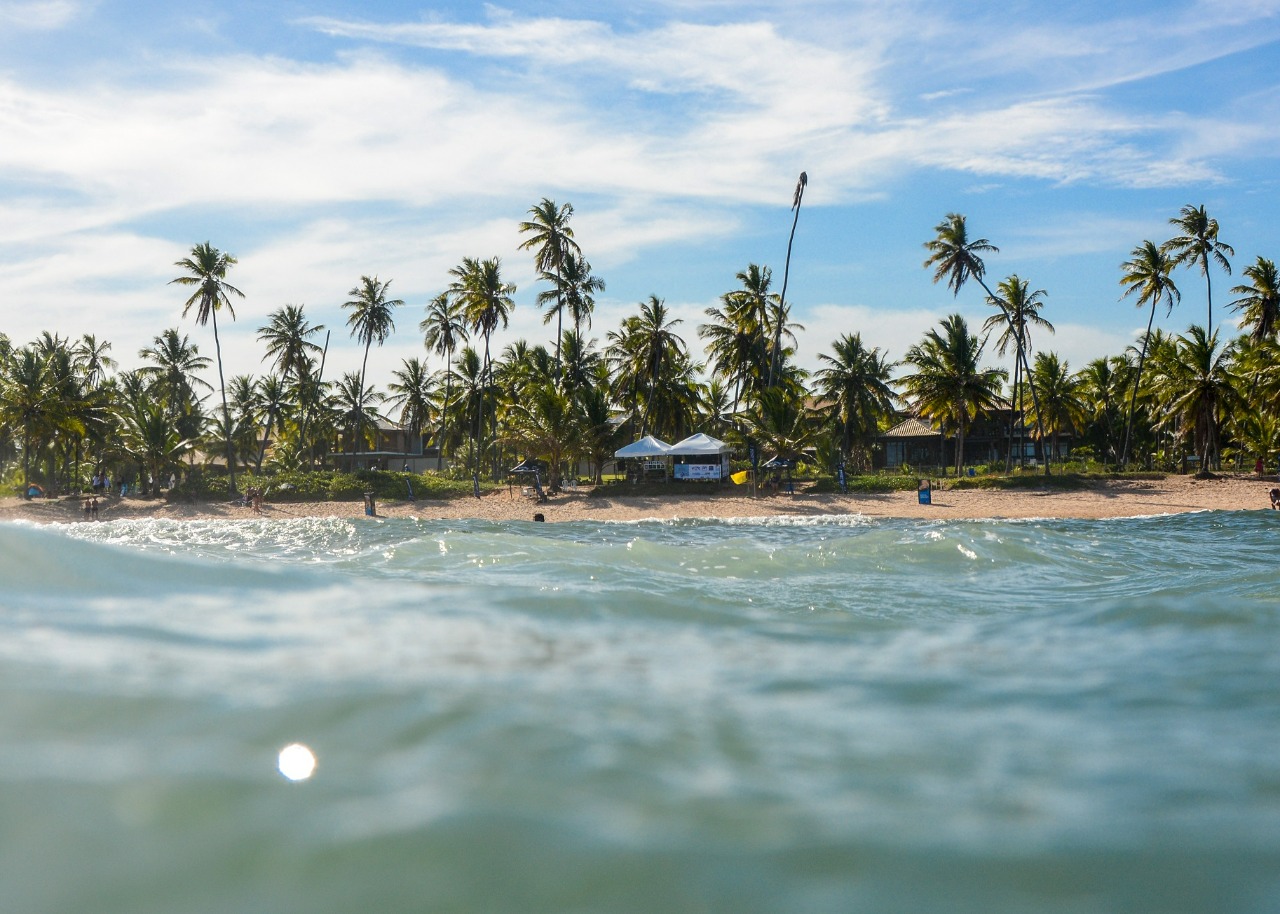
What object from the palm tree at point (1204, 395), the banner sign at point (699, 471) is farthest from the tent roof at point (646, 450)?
the palm tree at point (1204, 395)

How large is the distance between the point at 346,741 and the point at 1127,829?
276 centimetres

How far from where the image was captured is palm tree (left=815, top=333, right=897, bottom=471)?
57.3 metres

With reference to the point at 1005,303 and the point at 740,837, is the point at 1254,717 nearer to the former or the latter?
the point at 740,837

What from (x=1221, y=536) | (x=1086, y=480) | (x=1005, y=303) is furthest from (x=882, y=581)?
(x=1005, y=303)

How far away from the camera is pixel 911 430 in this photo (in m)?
64.9

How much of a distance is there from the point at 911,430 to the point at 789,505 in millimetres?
31846

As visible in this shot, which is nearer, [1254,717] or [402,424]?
[1254,717]

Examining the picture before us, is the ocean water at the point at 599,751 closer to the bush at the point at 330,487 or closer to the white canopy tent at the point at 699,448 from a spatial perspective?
the white canopy tent at the point at 699,448

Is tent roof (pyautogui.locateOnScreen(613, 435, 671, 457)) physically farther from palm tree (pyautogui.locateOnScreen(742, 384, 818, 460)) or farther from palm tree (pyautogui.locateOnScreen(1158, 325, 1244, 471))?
palm tree (pyautogui.locateOnScreen(1158, 325, 1244, 471))

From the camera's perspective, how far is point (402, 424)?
74.2 metres

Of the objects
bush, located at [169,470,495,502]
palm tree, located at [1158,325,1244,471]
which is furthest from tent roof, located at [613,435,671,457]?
palm tree, located at [1158,325,1244,471]

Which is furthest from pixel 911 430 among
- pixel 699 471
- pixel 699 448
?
pixel 699 471

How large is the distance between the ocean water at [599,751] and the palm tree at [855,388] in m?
50.6

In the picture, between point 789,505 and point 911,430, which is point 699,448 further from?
point 911,430
